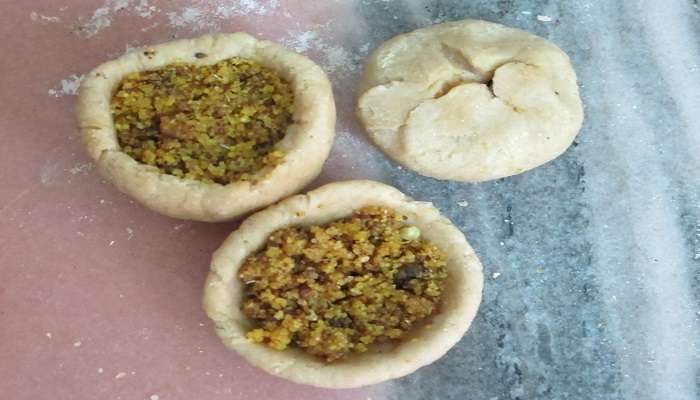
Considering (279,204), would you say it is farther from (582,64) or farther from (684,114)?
(684,114)

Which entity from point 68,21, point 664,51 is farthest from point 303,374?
point 664,51

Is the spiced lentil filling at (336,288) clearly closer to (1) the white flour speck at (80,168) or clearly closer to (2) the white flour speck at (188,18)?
(1) the white flour speck at (80,168)

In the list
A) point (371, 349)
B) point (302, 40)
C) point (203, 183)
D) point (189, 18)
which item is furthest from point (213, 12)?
point (371, 349)

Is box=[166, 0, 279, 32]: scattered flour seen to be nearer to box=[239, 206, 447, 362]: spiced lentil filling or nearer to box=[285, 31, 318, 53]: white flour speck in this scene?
box=[285, 31, 318, 53]: white flour speck

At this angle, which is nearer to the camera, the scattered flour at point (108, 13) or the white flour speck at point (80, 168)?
the white flour speck at point (80, 168)

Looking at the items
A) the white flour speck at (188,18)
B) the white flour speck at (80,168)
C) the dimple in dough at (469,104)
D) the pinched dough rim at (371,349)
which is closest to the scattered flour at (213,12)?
the white flour speck at (188,18)

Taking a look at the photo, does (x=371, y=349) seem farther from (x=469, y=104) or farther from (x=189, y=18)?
(x=189, y=18)
